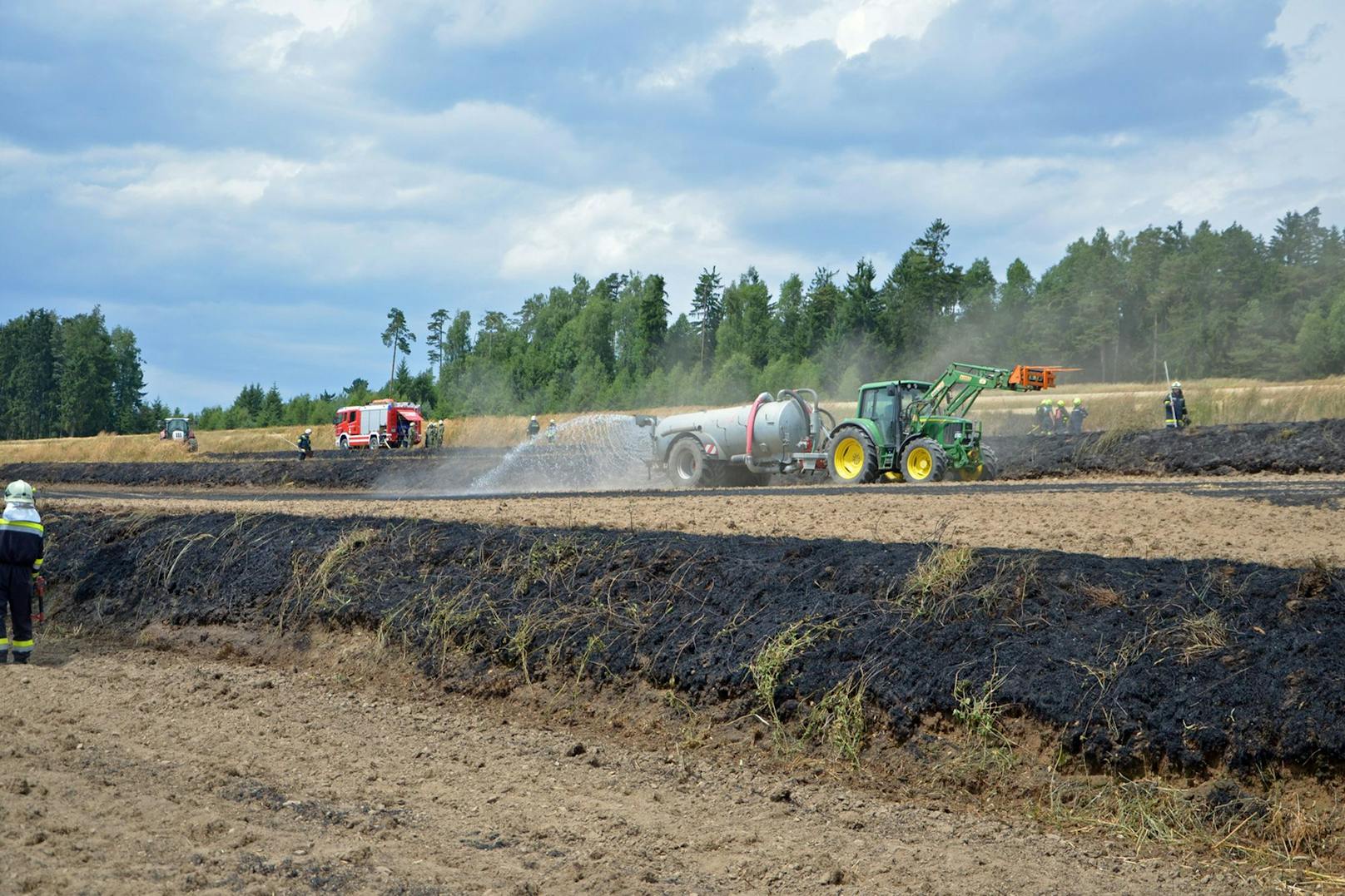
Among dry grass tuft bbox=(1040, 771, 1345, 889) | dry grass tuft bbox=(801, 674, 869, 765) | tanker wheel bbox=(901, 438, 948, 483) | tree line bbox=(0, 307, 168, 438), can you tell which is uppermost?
tree line bbox=(0, 307, 168, 438)

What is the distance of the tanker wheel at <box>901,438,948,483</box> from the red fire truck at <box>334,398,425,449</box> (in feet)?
125

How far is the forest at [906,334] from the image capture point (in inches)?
2842

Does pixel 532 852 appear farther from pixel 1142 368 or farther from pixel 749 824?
pixel 1142 368

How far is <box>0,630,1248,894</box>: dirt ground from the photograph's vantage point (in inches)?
194

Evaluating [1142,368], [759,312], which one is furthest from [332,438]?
[1142,368]

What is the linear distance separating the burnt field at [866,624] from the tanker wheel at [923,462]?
37.6 ft

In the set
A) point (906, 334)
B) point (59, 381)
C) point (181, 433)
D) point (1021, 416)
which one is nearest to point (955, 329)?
point (906, 334)

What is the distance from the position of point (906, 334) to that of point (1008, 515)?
215 feet

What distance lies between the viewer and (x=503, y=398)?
87250mm

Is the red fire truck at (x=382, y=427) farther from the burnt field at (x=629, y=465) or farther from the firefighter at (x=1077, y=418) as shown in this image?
the firefighter at (x=1077, y=418)

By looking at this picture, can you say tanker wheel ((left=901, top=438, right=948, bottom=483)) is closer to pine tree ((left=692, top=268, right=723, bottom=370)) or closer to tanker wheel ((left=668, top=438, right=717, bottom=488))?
tanker wheel ((left=668, top=438, right=717, bottom=488))

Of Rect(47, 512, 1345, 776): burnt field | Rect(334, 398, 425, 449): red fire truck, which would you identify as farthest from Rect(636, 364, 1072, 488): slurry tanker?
Rect(334, 398, 425, 449): red fire truck

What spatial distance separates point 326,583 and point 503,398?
77.9m

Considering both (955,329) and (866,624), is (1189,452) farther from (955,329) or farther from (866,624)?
(955,329)
